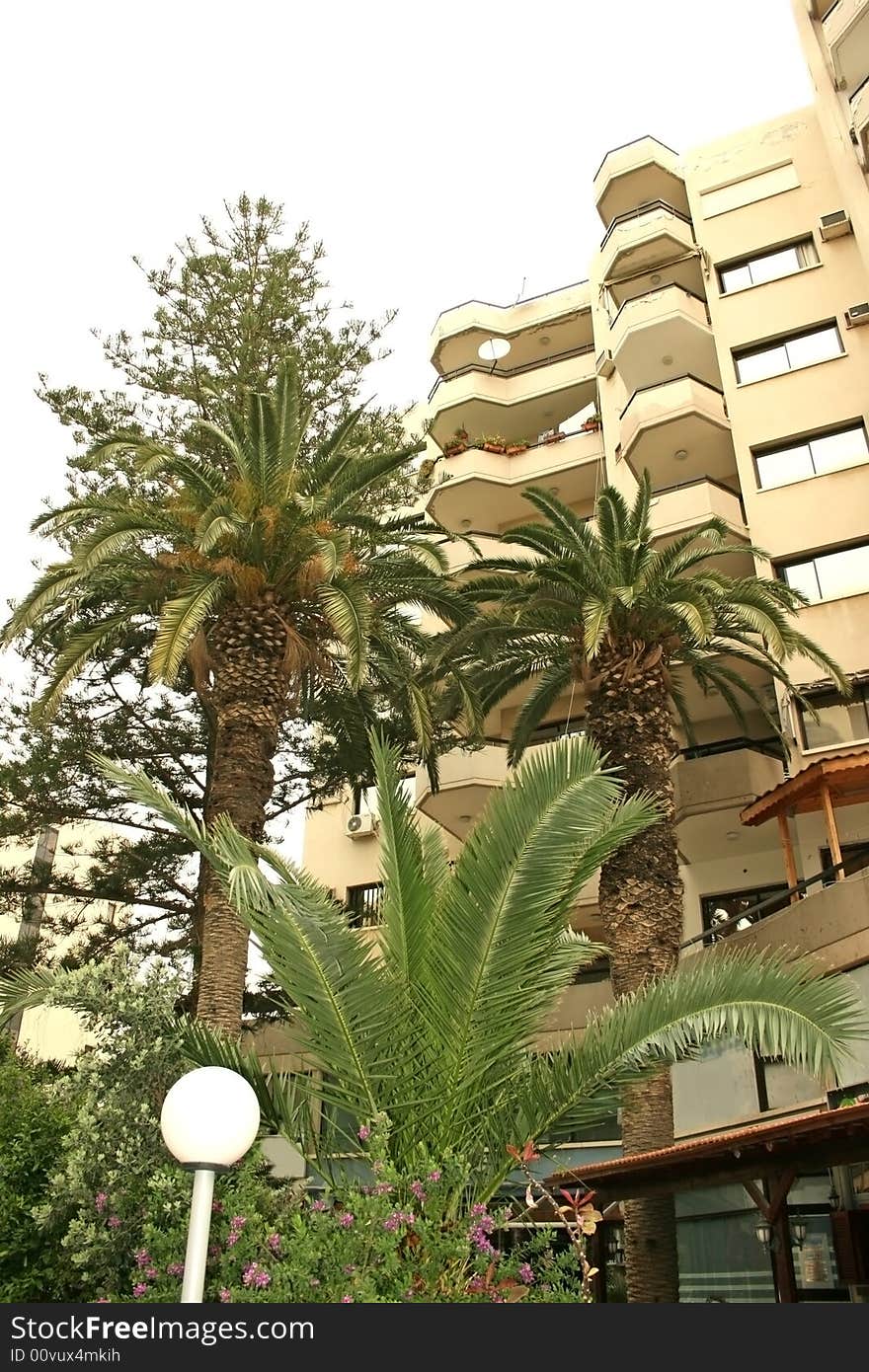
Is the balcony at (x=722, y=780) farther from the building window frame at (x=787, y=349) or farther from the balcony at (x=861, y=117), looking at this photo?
the balcony at (x=861, y=117)

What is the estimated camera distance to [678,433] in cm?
2300

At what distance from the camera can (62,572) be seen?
46.8 ft

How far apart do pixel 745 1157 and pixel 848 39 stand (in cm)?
2130

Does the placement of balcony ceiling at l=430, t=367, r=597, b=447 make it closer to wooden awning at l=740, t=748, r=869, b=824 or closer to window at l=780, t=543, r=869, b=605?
window at l=780, t=543, r=869, b=605

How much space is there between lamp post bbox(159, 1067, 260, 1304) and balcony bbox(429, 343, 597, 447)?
81.5 feet

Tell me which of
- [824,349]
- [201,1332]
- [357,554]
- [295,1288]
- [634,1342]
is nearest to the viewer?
[634,1342]

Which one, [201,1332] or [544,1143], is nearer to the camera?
[201,1332]

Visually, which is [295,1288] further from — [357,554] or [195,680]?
[357,554]

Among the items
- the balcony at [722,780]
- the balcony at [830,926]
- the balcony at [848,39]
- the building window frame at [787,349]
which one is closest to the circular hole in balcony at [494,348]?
the building window frame at [787,349]

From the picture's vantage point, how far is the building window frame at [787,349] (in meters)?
22.4

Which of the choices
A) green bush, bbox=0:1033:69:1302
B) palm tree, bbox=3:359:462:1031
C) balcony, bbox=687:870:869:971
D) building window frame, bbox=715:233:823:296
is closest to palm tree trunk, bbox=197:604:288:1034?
palm tree, bbox=3:359:462:1031

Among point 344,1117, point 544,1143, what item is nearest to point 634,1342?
point 544,1143

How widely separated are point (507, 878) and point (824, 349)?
18965 mm

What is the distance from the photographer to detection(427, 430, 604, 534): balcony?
87.4 feet
